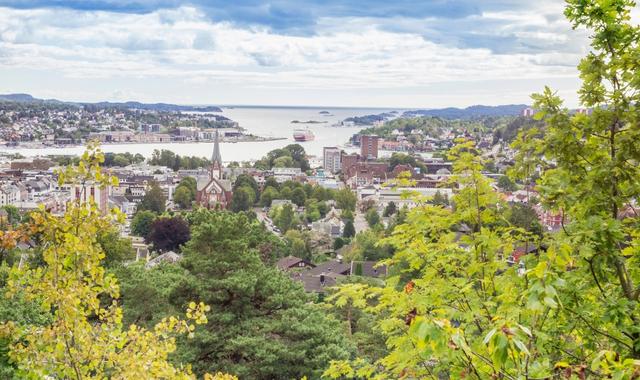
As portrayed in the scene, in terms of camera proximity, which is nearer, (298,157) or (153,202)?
(153,202)

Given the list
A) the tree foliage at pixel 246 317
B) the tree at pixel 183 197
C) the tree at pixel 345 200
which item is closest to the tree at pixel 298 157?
the tree at pixel 345 200

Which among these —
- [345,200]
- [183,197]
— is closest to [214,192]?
[183,197]

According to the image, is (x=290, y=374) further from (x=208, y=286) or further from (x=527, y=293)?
(x=527, y=293)

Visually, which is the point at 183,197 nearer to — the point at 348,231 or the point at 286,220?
the point at 286,220

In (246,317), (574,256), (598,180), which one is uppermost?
(598,180)

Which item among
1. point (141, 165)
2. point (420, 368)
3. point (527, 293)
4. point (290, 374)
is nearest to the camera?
point (527, 293)

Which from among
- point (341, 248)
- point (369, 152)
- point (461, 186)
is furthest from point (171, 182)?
point (461, 186)
